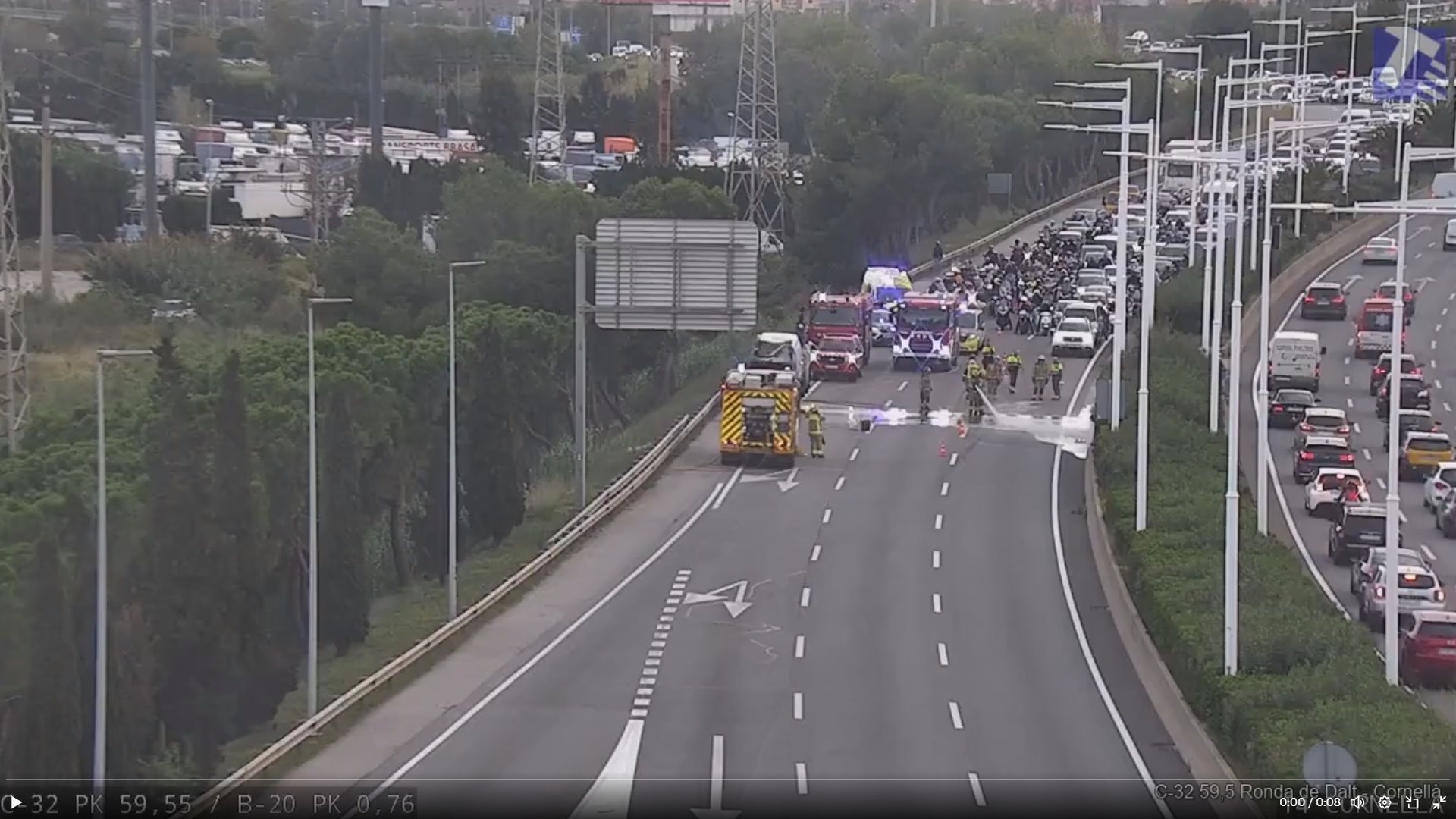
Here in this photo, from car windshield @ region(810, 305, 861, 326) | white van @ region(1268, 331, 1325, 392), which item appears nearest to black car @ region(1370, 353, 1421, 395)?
white van @ region(1268, 331, 1325, 392)

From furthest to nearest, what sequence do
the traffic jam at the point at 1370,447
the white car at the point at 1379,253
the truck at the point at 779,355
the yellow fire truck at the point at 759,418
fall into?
1. the white car at the point at 1379,253
2. the truck at the point at 779,355
3. the yellow fire truck at the point at 759,418
4. the traffic jam at the point at 1370,447

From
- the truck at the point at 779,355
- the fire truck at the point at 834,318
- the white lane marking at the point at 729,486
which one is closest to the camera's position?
the white lane marking at the point at 729,486

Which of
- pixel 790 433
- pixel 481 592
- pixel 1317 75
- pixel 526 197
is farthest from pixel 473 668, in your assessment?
pixel 1317 75

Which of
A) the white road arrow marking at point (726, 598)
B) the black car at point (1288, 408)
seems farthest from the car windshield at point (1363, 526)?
the black car at point (1288, 408)

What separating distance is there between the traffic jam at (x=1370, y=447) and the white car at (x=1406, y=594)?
3cm

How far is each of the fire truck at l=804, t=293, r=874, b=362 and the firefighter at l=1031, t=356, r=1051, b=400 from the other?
581 cm

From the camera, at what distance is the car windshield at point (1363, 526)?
44.6 m

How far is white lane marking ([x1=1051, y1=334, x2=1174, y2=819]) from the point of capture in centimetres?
2758

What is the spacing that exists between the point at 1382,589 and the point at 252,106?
119701 mm

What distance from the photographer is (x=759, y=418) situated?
54.1 m

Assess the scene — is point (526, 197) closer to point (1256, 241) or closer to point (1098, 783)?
point (1256, 241)

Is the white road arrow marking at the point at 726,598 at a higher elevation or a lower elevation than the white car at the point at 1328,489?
lower

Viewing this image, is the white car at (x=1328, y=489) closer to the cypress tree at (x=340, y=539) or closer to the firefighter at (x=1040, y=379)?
the firefighter at (x=1040, y=379)

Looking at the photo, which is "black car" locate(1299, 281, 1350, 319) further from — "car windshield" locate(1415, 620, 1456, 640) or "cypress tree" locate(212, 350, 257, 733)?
"cypress tree" locate(212, 350, 257, 733)
